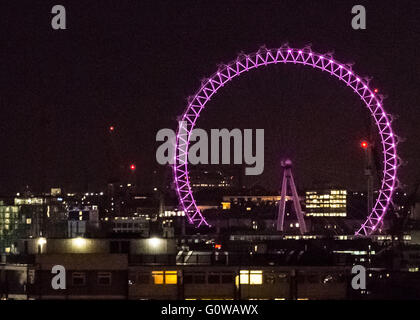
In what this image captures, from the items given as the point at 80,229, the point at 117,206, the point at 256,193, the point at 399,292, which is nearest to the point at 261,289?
the point at 399,292

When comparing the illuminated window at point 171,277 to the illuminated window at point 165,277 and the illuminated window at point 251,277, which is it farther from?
the illuminated window at point 251,277

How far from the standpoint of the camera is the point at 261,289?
22125 millimetres

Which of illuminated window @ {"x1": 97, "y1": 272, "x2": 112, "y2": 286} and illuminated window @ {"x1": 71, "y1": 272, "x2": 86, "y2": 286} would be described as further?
illuminated window @ {"x1": 97, "y1": 272, "x2": 112, "y2": 286}

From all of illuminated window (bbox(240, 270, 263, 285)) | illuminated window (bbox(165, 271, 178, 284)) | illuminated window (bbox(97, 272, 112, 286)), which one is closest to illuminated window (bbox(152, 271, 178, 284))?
illuminated window (bbox(165, 271, 178, 284))

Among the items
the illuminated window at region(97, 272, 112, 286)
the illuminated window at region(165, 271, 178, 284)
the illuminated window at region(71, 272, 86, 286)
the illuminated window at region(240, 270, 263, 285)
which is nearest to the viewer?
the illuminated window at region(71, 272, 86, 286)

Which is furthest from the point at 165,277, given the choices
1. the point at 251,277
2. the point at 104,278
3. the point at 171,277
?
the point at 251,277

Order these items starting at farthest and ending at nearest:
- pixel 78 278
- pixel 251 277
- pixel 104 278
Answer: pixel 251 277, pixel 104 278, pixel 78 278

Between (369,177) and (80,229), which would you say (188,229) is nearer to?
(369,177)

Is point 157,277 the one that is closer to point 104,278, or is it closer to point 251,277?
point 104,278

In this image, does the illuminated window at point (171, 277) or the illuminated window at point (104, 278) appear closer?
the illuminated window at point (104, 278)

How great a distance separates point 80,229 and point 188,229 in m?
31.9

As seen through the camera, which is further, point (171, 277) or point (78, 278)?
point (171, 277)

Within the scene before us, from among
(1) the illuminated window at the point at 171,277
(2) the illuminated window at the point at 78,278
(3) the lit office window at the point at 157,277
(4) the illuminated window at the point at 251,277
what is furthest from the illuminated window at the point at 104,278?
(4) the illuminated window at the point at 251,277

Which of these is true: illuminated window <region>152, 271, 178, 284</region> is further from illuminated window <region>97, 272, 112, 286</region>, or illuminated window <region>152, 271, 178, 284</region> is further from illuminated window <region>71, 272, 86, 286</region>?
illuminated window <region>71, 272, 86, 286</region>
